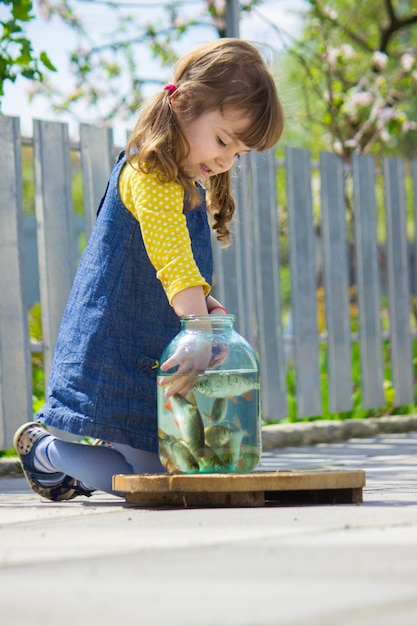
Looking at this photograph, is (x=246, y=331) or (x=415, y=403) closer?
(x=246, y=331)

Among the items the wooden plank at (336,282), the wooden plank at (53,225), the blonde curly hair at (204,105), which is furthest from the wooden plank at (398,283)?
the blonde curly hair at (204,105)

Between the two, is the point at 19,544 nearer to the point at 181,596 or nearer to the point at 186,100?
the point at 181,596

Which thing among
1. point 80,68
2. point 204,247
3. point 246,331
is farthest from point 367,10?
point 204,247

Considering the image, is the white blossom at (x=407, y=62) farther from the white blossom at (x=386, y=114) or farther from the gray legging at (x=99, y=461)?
the gray legging at (x=99, y=461)

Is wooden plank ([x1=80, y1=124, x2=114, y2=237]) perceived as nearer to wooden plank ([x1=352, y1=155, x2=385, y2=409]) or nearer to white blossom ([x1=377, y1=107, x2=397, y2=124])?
wooden plank ([x1=352, y1=155, x2=385, y2=409])

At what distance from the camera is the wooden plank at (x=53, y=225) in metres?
4.68

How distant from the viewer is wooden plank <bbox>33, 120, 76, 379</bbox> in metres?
4.68

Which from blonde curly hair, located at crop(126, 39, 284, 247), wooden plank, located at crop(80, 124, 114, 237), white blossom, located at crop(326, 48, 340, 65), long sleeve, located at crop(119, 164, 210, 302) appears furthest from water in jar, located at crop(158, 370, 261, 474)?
white blossom, located at crop(326, 48, 340, 65)

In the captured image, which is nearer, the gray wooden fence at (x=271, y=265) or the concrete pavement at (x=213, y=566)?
the concrete pavement at (x=213, y=566)

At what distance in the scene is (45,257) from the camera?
15.4ft

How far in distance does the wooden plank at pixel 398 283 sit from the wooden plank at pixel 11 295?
2.78 metres

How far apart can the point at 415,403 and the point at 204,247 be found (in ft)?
12.8

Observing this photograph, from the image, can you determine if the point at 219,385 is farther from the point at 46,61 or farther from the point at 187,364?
the point at 46,61

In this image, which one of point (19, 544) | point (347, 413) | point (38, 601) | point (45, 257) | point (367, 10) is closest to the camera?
point (38, 601)
